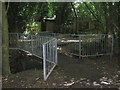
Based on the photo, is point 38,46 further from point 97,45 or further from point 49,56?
point 97,45

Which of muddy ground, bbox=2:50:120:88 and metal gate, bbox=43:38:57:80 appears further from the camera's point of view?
metal gate, bbox=43:38:57:80

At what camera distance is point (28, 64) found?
7492mm

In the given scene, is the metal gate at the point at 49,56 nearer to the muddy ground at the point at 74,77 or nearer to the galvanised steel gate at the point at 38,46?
the galvanised steel gate at the point at 38,46

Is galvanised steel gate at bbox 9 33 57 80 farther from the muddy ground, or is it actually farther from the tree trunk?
the tree trunk

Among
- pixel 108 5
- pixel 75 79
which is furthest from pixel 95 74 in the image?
pixel 108 5

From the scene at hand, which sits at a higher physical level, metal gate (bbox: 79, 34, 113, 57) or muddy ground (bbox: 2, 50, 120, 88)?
metal gate (bbox: 79, 34, 113, 57)

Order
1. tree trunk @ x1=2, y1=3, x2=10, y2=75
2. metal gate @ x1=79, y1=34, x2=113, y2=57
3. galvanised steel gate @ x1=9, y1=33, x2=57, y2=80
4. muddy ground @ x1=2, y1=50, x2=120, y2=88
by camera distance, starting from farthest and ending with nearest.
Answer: metal gate @ x1=79, y1=34, x2=113, y2=57 < galvanised steel gate @ x1=9, y1=33, x2=57, y2=80 < tree trunk @ x1=2, y1=3, x2=10, y2=75 < muddy ground @ x1=2, y1=50, x2=120, y2=88

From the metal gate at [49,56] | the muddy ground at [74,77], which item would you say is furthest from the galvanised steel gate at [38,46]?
the muddy ground at [74,77]

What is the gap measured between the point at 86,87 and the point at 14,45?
5479 millimetres

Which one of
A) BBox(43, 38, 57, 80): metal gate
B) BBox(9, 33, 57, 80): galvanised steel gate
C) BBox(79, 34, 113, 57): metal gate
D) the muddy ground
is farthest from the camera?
BBox(79, 34, 113, 57): metal gate

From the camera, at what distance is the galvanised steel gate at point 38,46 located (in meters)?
5.38

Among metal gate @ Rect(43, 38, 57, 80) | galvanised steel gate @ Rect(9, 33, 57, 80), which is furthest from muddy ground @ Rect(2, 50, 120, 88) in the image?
galvanised steel gate @ Rect(9, 33, 57, 80)

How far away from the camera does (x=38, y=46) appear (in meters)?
7.17

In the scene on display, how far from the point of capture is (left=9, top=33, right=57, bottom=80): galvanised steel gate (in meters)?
5.38
